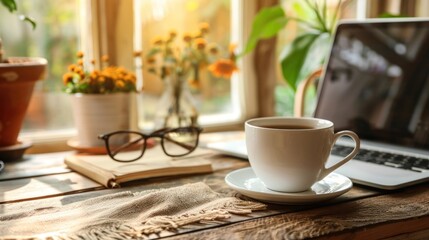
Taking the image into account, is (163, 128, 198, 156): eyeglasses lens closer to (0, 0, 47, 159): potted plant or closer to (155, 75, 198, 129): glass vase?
(155, 75, 198, 129): glass vase

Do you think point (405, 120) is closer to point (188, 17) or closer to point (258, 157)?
point (258, 157)

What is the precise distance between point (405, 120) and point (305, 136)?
446mm

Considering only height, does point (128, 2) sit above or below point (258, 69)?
above

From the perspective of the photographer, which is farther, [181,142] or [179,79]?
[179,79]

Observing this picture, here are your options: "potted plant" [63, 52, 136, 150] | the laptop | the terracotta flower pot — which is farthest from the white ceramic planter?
the laptop

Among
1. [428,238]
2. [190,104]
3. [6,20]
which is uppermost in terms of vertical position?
[6,20]

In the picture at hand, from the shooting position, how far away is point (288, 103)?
1.88 meters

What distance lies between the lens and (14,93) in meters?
1.14

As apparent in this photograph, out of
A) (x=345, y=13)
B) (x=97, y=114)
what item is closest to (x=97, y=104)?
(x=97, y=114)

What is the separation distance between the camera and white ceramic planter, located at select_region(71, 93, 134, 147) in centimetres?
121

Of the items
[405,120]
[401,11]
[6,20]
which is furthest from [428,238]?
[401,11]

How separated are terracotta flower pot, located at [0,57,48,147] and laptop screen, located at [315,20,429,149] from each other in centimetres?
65

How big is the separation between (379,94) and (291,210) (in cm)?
51

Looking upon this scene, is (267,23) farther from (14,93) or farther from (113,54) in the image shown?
(14,93)
